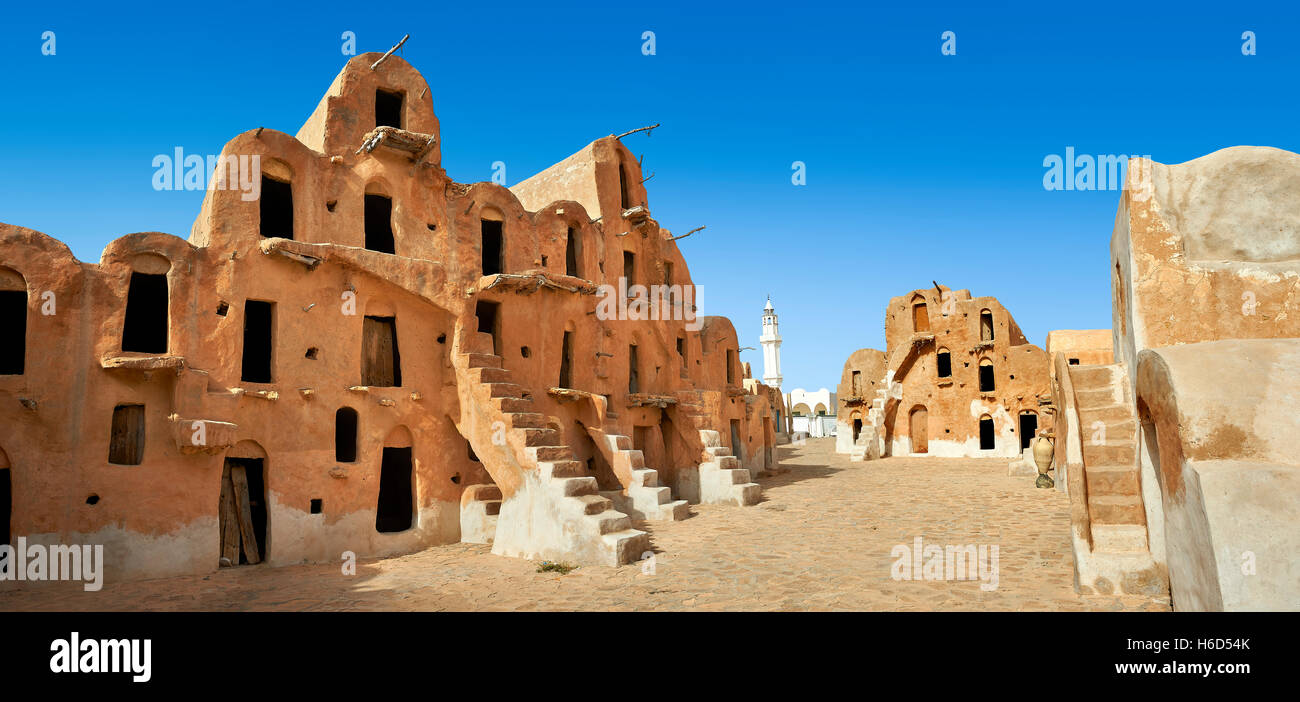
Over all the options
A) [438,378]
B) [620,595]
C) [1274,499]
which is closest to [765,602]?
[620,595]

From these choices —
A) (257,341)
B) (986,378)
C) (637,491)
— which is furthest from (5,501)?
(986,378)

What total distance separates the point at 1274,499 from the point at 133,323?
16.5 m

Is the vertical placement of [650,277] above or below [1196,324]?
above

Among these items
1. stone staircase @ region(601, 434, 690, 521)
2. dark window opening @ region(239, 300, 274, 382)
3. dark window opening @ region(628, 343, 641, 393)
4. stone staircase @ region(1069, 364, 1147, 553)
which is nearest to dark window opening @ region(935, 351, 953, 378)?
dark window opening @ region(628, 343, 641, 393)

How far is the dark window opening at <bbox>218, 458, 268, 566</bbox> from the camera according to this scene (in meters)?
13.8

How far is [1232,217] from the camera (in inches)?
301

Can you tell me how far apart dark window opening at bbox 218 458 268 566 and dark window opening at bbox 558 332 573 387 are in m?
7.22

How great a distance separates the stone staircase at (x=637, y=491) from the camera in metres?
16.8

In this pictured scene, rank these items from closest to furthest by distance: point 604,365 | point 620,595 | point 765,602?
point 765,602, point 620,595, point 604,365

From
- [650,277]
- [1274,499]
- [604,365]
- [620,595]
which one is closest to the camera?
[1274,499]

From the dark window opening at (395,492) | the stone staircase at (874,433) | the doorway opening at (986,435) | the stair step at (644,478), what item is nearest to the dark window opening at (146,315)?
the dark window opening at (395,492)

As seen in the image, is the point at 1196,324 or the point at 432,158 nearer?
the point at 1196,324
